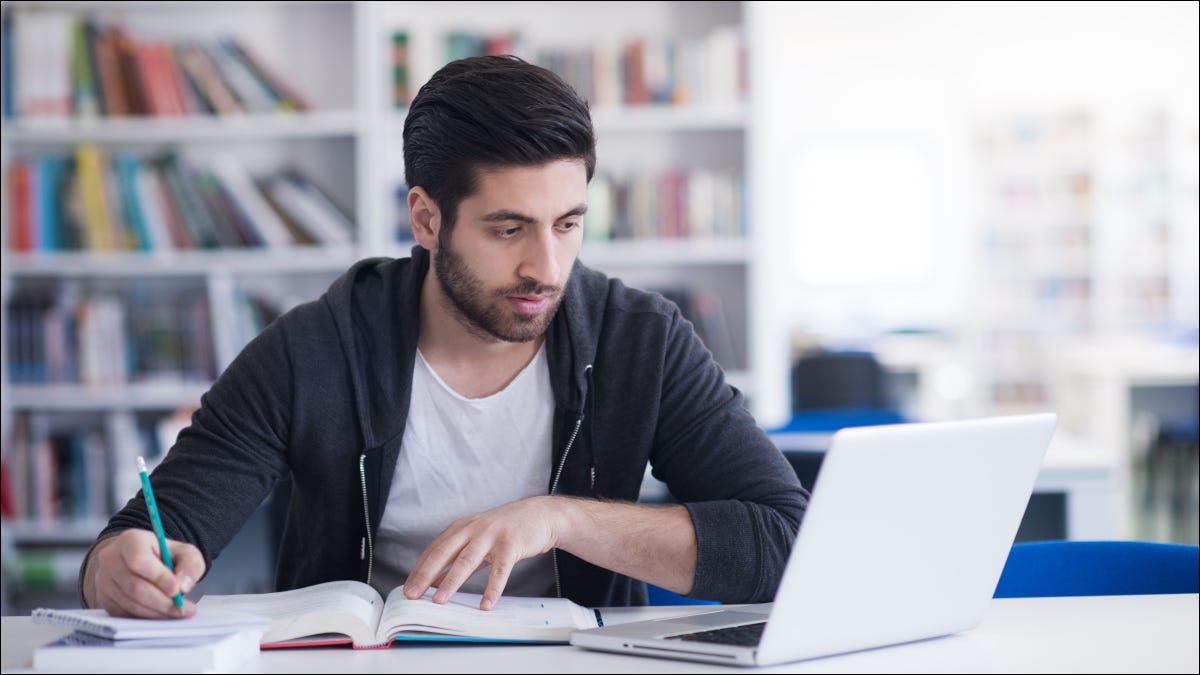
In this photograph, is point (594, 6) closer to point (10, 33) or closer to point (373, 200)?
point (373, 200)

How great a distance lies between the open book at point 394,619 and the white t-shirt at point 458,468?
0.30 m

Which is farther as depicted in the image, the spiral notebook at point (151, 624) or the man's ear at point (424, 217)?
the man's ear at point (424, 217)

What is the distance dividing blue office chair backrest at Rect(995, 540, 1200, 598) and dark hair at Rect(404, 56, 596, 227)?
0.67m

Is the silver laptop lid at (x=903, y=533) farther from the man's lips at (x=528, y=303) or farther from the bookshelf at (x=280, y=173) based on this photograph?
the bookshelf at (x=280, y=173)

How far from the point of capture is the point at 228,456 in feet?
4.72

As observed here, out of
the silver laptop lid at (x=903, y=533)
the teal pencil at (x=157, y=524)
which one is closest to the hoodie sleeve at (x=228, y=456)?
the teal pencil at (x=157, y=524)

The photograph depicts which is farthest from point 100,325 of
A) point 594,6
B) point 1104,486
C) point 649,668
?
point 649,668

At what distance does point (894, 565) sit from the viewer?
1.05 m

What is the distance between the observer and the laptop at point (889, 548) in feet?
3.24

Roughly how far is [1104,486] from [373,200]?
2.07 meters

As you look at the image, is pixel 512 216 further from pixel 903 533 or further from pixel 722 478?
pixel 903 533

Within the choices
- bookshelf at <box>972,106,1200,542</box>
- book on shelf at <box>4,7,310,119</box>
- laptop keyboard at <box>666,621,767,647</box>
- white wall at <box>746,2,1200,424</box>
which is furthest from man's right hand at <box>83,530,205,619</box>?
bookshelf at <box>972,106,1200,542</box>

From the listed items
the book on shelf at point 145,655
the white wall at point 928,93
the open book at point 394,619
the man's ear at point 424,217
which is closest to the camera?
the book on shelf at point 145,655

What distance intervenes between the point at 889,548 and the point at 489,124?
2.19 feet
